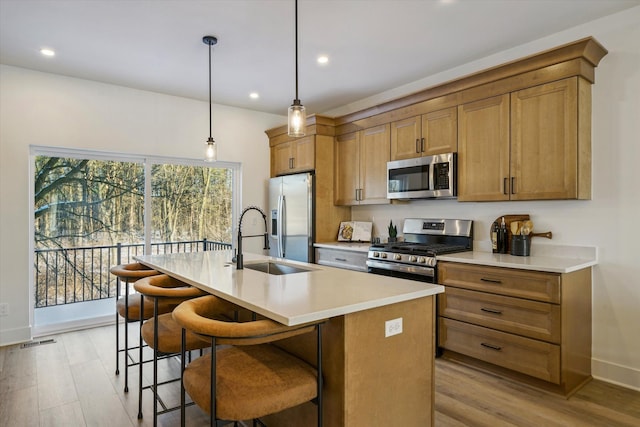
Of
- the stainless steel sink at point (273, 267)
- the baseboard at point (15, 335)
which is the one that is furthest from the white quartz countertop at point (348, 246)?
the baseboard at point (15, 335)

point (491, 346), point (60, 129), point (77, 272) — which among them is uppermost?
point (60, 129)

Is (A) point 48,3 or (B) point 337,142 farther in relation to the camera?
(B) point 337,142

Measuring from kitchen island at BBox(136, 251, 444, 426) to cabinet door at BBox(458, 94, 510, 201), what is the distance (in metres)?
1.56

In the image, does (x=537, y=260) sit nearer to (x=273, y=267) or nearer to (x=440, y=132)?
(x=440, y=132)

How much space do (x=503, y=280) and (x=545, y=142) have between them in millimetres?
1080

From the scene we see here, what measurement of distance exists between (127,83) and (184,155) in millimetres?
982

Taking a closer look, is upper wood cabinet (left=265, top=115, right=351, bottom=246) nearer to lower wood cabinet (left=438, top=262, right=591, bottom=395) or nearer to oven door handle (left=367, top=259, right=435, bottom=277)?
oven door handle (left=367, top=259, right=435, bottom=277)

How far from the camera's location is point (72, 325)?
4.00 metres

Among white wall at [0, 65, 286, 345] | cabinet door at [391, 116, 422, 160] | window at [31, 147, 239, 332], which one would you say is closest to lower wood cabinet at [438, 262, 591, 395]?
cabinet door at [391, 116, 422, 160]

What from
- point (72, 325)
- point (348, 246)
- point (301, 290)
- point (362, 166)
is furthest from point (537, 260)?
point (72, 325)

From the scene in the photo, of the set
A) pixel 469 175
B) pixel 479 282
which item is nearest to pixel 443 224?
pixel 469 175

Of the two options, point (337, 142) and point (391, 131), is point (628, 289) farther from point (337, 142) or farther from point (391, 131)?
point (337, 142)

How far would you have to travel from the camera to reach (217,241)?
502 centimetres

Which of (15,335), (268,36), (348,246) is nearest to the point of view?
(268,36)
